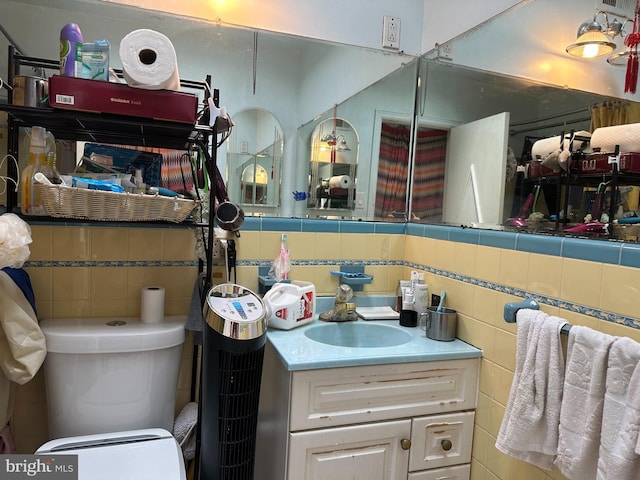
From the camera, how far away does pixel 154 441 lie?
4.12ft

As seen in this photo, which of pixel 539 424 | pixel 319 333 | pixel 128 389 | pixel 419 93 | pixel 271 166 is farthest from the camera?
pixel 419 93

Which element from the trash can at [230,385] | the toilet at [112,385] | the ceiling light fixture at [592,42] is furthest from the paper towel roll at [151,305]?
the ceiling light fixture at [592,42]

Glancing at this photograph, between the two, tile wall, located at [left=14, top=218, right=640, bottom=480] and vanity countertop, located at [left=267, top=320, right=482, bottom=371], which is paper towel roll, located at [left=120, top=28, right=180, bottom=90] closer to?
tile wall, located at [left=14, top=218, right=640, bottom=480]

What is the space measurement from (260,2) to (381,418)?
156 centimetres

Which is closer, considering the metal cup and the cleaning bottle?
the cleaning bottle

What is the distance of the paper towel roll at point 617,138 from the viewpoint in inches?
42.1

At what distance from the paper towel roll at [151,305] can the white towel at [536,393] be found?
112 cm

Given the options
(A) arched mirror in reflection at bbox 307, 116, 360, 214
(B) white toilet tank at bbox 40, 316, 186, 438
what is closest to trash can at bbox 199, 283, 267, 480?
(B) white toilet tank at bbox 40, 316, 186, 438

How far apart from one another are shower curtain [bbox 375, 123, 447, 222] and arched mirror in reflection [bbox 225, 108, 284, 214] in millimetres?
475

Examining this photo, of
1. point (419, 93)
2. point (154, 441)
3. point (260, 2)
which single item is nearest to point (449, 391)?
point (154, 441)

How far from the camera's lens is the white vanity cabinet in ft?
4.09

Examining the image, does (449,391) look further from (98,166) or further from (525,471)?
(98,166)

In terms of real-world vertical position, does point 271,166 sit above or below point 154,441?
above

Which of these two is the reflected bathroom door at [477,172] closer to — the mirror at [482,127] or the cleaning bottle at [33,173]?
the mirror at [482,127]
